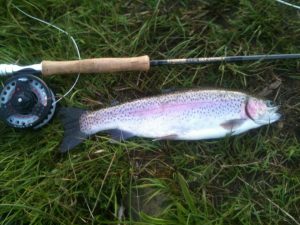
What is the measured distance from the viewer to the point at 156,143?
11.3ft

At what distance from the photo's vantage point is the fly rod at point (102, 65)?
3.37m

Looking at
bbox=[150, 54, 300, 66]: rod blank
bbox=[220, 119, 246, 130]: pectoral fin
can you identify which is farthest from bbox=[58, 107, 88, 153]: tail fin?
bbox=[220, 119, 246, 130]: pectoral fin

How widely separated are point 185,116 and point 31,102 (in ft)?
3.65

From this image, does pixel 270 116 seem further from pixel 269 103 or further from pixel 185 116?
pixel 185 116

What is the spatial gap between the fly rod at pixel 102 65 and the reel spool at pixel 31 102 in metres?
0.07

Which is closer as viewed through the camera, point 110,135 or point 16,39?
point 110,135

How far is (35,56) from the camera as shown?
370cm

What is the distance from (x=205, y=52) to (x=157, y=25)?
0.43 metres

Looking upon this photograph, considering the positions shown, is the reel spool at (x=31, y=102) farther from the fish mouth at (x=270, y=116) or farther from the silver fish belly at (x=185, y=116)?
the fish mouth at (x=270, y=116)

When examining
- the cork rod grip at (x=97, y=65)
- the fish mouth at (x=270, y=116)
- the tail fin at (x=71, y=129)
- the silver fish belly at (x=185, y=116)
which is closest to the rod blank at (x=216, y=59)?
the cork rod grip at (x=97, y=65)

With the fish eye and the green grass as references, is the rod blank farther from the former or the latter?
the fish eye

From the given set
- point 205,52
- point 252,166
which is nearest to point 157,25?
point 205,52

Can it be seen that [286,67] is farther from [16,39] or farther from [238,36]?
[16,39]

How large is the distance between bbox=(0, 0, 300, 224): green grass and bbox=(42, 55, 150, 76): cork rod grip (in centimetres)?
21
